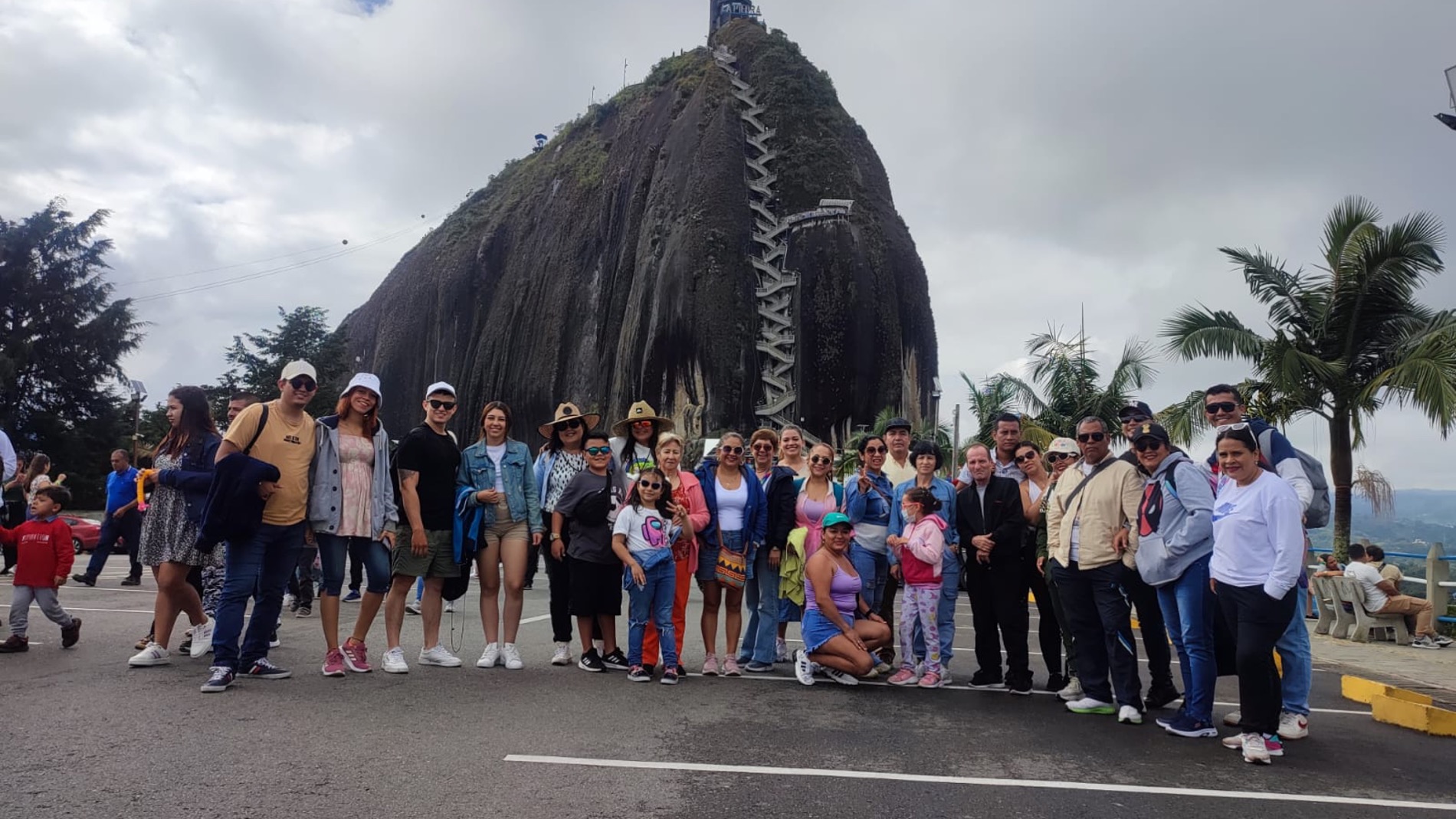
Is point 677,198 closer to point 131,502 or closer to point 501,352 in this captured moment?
point 501,352

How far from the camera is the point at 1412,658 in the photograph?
9383 mm

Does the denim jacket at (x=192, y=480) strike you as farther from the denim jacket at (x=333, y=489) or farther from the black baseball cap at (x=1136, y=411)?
the black baseball cap at (x=1136, y=411)

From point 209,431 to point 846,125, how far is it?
44942 mm

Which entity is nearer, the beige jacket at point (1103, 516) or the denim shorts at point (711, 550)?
the beige jacket at point (1103, 516)

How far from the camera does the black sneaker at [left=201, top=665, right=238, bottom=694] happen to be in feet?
17.1

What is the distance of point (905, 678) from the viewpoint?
6441 mm

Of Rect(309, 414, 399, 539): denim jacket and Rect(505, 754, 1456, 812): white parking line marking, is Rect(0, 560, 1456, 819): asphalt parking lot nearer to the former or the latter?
Rect(505, 754, 1456, 812): white parking line marking

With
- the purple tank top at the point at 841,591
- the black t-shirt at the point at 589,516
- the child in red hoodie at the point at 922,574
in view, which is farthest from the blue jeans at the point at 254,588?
the child in red hoodie at the point at 922,574

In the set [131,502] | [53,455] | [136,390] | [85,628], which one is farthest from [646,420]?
[53,455]

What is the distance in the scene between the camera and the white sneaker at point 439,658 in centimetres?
632

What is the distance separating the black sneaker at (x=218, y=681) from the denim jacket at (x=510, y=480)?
1.79 m

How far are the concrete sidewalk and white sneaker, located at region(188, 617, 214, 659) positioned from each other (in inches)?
356

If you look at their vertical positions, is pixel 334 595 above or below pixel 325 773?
above

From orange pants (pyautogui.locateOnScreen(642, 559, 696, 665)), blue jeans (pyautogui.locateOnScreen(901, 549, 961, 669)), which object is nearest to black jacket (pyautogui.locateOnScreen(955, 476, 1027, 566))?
blue jeans (pyautogui.locateOnScreen(901, 549, 961, 669))
